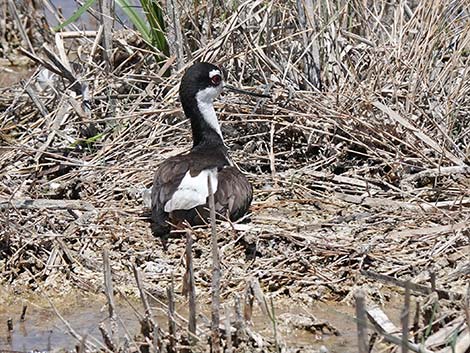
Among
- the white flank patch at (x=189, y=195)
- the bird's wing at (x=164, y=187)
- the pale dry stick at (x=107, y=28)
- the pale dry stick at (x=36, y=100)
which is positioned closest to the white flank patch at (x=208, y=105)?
the bird's wing at (x=164, y=187)

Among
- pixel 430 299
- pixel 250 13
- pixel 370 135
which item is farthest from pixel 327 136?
pixel 430 299

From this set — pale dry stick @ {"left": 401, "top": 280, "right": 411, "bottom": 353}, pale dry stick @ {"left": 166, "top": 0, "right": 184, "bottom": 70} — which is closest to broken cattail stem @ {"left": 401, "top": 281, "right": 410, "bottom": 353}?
pale dry stick @ {"left": 401, "top": 280, "right": 411, "bottom": 353}

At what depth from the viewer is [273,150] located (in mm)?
6855

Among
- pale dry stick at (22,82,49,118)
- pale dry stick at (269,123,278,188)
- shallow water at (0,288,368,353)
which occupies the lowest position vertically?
shallow water at (0,288,368,353)

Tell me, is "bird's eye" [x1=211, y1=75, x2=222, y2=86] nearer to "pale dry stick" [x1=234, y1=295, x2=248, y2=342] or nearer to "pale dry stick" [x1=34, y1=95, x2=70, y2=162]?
"pale dry stick" [x1=34, y1=95, x2=70, y2=162]

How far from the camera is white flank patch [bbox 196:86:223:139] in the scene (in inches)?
259

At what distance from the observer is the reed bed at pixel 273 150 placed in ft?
18.3

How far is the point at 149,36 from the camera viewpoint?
7336 millimetres

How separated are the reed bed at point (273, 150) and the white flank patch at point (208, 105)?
291 mm

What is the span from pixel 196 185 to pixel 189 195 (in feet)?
0.25

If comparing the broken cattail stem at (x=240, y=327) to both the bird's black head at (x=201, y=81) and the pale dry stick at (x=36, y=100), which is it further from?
the pale dry stick at (x=36, y=100)

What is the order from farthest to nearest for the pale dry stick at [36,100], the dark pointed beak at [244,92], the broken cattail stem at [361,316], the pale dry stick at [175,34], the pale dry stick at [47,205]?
the pale dry stick at [36,100] → the pale dry stick at [175,34] → the dark pointed beak at [244,92] → the pale dry stick at [47,205] → the broken cattail stem at [361,316]

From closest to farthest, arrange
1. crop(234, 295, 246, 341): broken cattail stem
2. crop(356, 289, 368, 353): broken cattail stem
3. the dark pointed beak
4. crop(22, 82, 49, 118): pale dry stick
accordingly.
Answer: crop(356, 289, 368, 353): broken cattail stem, crop(234, 295, 246, 341): broken cattail stem, the dark pointed beak, crop(22, 82, 49, 118): pale dry stick

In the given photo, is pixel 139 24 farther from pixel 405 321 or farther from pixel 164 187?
pixel 405 321
